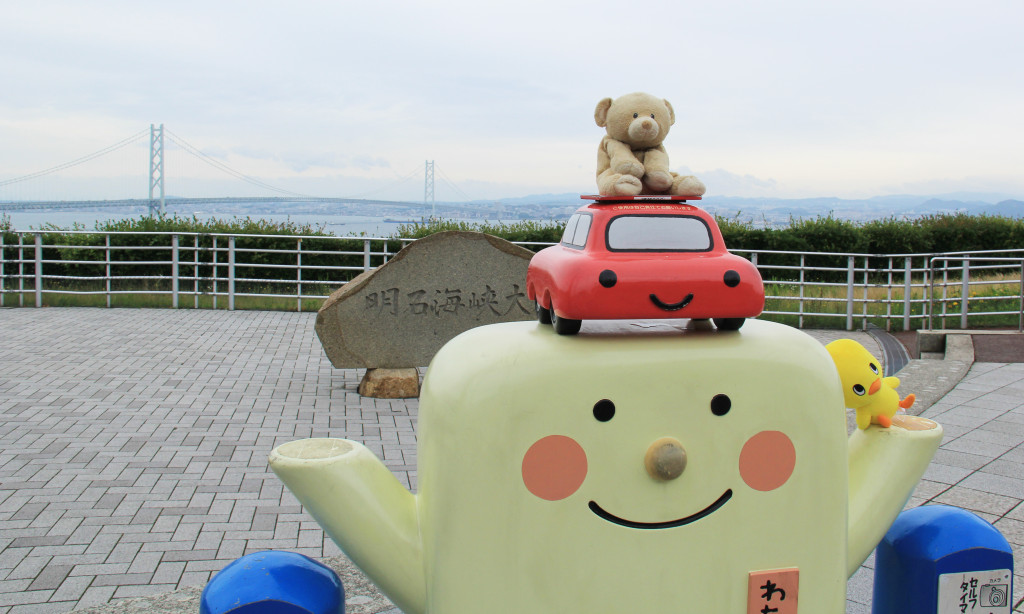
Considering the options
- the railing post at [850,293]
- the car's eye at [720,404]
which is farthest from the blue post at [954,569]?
the railing post at [850,293]

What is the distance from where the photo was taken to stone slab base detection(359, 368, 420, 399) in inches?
283

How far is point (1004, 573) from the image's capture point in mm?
2527

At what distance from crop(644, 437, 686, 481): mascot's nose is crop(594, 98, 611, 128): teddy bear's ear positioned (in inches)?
52.0

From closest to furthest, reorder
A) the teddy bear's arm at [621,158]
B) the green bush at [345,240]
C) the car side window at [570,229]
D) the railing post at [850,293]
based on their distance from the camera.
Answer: the car side window at [570,229], the teddy bear's arm at [621,158], the railing post at [850,293], the green bush at [345,240]

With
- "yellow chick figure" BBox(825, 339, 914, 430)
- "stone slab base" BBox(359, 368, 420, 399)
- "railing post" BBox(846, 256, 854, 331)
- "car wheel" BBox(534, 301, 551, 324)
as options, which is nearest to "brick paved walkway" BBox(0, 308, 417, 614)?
"stone slab base" BBox(359, 368, 420, 399)

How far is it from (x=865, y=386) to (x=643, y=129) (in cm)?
110

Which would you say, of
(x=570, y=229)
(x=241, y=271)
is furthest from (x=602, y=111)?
(x=241, y=271)

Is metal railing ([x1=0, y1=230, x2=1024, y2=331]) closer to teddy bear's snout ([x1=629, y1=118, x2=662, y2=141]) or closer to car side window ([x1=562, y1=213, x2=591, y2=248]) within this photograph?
teddy bear's snout ([x1=629, y1=118, x2=662, y2=141])

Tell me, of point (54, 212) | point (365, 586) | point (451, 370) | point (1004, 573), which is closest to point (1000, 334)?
point (1004, 573)

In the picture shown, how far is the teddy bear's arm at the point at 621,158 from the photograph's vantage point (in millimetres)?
2623

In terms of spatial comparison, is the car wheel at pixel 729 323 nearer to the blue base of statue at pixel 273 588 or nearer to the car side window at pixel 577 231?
the car side window at pixel 577 231

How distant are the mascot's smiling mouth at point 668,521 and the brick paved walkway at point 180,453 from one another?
1.73 meters

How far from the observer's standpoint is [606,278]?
79.2 inches

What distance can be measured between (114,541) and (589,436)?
9.93 ft
